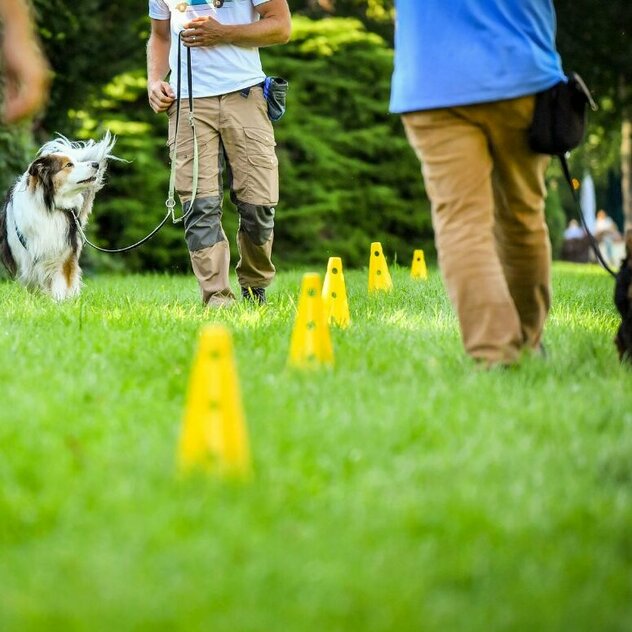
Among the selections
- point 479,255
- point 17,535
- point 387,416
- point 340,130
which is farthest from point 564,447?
point 340,130

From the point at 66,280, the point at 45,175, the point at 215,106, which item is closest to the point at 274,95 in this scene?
the point at 215,106

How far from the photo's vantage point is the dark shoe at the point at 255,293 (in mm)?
7409

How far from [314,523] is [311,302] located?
2.01 metres

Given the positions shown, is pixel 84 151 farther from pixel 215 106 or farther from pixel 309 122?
pixel 309 122

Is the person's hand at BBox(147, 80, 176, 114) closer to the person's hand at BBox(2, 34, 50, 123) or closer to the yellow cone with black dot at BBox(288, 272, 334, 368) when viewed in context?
the yellow cone with black dot at BBox(288, 272, 334, 368)

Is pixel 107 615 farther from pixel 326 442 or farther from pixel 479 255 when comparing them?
pixel 479 255

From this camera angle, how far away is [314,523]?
270 centimetres

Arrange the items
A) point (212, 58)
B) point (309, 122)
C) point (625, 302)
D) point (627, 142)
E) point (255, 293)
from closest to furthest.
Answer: point (625, 302), point (212, 58), point (255, 293), point (309, 122), point (627, 142)

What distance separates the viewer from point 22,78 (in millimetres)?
3021

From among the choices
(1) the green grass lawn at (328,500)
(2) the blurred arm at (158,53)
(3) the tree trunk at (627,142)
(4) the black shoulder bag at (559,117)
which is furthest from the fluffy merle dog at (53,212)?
(3) the tree trunk at (627,142)

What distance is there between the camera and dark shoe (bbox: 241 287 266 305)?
7409 mm

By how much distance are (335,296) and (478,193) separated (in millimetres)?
1755

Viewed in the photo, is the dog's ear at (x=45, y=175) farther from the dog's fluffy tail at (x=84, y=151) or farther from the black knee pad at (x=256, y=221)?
the black knee pad at (x=256, y=221)

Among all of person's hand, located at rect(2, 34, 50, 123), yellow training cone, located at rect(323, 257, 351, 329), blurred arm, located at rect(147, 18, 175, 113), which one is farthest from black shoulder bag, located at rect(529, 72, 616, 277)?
blurred arm, located at rect(147, 18, 175, 113)
